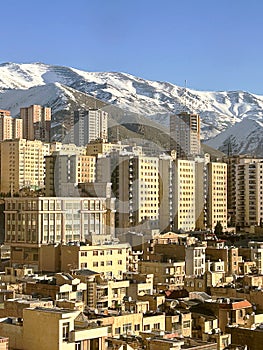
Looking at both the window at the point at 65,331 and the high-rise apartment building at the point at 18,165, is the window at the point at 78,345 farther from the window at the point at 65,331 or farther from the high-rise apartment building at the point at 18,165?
the high-rise apartment building at the point at 18,165

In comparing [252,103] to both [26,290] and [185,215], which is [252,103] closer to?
[185,215]

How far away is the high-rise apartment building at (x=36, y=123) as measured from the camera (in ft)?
203

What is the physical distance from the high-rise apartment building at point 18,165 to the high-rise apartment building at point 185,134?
34.6 feet

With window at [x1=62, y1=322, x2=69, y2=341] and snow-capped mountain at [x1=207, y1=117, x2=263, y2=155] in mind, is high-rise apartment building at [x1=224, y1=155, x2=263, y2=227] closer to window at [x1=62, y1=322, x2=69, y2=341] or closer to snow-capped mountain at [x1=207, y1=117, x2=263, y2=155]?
window at [x1=62, y1=322, x2=69, y2=341]

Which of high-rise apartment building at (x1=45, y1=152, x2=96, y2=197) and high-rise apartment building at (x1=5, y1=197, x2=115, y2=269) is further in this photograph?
high-rise apartment building at (x1=45, y1=152, x2=96, y2=197)

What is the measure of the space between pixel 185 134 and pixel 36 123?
15.4 meters

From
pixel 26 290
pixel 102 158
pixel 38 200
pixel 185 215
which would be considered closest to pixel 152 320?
pixel 26 290

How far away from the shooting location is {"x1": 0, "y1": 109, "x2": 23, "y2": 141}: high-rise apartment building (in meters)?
56.0

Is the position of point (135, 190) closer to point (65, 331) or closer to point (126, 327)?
point (126, 327)

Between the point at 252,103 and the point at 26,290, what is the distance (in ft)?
387

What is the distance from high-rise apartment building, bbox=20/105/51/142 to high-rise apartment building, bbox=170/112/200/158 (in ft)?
39.1

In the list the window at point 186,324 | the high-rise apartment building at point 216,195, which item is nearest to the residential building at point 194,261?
the window at point 186,324

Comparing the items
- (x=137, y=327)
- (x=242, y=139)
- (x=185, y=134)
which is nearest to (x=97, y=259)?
(x=137, y=327)

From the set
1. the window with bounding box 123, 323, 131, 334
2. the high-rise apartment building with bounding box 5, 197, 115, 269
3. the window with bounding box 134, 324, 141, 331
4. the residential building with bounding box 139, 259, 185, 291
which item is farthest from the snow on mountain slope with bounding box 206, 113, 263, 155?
the window with bounding box 123, 323, 131, 334
